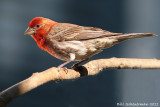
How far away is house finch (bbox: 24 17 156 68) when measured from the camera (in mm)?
3412

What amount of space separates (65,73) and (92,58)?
124 inches

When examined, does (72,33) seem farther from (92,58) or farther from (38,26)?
(92,58)

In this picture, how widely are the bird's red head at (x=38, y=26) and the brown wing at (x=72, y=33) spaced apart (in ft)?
0.42

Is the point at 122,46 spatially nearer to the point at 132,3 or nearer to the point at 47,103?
the point at 132,3

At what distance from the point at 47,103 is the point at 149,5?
323 centimetres

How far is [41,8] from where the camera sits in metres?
6.20

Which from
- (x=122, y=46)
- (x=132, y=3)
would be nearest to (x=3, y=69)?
(x=122, y=46)

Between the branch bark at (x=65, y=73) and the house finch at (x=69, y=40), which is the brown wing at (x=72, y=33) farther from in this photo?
the branch bark at (x=65, y=73)

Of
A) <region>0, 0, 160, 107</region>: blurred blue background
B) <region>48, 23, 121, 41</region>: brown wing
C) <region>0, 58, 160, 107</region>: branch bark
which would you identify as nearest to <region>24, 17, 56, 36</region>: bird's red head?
<region>48, 23, 121, 41</region>: brown wing

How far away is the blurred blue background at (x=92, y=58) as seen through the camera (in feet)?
19.8

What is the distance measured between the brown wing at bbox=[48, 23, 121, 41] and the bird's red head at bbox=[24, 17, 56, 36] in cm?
13

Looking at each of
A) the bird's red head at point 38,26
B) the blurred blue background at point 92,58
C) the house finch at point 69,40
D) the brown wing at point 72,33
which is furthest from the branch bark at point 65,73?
the blurred blue background at point 92,58

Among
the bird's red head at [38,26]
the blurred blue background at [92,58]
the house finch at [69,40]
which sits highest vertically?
the bird's red head at [38,26]

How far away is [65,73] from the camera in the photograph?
3086 millimetres
